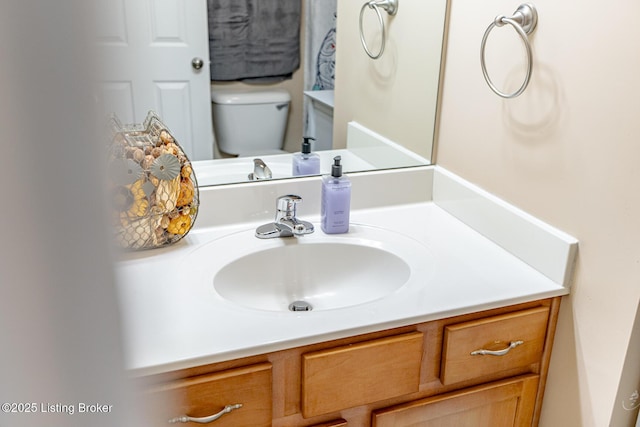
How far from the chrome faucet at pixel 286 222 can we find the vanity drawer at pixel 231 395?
41 cm

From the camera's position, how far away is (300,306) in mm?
1283

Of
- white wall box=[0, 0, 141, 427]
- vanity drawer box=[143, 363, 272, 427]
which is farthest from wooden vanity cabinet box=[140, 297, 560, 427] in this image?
white wall box=[0, 0, 141, 427]

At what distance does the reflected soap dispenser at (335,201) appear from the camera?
133cm

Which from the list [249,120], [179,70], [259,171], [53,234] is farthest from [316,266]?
[53,234]

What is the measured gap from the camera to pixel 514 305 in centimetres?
115

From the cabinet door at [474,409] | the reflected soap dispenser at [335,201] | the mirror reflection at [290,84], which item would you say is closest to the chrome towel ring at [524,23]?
the mirror reflection at [290,84]

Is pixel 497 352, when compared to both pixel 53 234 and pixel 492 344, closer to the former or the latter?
pixel 492 344

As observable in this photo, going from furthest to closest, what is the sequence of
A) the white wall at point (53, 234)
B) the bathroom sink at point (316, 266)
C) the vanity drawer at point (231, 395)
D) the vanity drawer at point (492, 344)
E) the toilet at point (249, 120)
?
1. the toilet at point (249, 120)
2. the bathroom sink at point (316, 266)
3. the vanity drawer at point (492, 344)
4. the vanity drawer at point (231, 395)
5. the white wall at point (53, 234)

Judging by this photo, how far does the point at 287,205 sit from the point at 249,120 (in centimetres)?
Result: 24

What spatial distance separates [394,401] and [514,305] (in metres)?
0.30

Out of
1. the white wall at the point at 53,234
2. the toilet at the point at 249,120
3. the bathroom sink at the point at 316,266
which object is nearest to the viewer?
the white wall at the point at 53,234

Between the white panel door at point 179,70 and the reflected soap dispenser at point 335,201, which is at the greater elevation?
the white panel door at point 179,70

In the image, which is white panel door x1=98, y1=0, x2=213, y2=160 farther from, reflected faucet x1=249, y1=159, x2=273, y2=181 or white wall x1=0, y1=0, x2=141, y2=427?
white wall x1=0, y1=0, x2=141, y2=427

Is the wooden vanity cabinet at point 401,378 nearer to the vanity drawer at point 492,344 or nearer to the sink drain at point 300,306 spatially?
the vanity drawer at point 492,344
